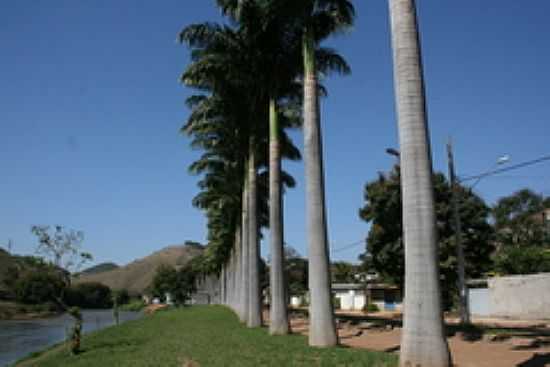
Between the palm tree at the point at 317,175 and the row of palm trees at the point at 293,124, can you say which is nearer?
the row of palm trees at the point at 293,124

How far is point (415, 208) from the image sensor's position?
9648 mm

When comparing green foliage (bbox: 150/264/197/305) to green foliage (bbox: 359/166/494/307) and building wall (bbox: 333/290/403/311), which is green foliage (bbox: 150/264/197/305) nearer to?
building wall (bbox: 333/290/403/311)

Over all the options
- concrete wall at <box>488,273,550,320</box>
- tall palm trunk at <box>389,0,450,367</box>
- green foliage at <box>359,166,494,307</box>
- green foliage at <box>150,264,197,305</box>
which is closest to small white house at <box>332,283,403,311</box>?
green foliage at <box>359,166,494,307</box>

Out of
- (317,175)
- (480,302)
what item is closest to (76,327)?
(317,175)

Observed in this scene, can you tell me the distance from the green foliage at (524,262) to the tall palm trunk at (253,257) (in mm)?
25840

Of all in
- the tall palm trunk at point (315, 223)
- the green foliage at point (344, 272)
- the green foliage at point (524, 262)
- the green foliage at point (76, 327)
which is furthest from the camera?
the green foliage at point (344, 272)

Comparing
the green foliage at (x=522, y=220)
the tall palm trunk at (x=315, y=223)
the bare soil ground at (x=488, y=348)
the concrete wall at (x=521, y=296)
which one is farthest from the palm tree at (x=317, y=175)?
the green foliage at (x=522, y=220)

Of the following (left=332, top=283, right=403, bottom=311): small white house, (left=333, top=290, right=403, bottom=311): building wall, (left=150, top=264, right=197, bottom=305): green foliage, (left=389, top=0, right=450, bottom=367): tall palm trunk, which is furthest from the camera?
(left=150, top=264, right=197, bottom=305): green foliage

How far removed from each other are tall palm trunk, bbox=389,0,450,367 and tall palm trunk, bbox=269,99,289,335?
30.5ft

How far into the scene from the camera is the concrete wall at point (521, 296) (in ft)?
99.2

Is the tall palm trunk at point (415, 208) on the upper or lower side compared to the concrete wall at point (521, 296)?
upper

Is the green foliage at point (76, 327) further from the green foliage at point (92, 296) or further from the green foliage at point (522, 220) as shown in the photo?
the green foliage at point (92, 296)

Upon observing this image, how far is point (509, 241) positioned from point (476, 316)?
29.0 meters

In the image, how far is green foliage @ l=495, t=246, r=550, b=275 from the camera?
126 feet
